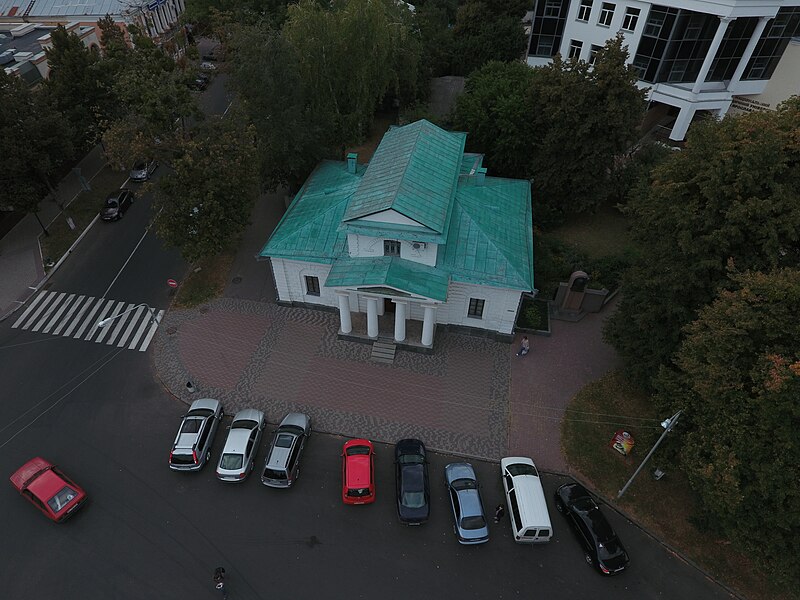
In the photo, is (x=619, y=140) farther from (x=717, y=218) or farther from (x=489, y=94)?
(x=717, y=218)

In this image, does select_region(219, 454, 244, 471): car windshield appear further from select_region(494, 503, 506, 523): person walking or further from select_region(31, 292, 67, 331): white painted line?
select_region(31, 292, 67, 331): white painted line

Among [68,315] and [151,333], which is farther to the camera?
[68,315]

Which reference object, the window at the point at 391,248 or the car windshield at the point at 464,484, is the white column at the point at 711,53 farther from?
the car windshield at the point at 464,484

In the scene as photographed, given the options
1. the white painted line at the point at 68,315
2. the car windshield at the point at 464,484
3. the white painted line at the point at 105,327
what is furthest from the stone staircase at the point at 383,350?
the white painted line at the point at 68,315

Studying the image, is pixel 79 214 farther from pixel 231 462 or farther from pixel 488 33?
pixel 488 33

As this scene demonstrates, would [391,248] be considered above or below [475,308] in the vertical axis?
above

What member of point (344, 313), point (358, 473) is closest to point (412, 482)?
point (358, 473)
